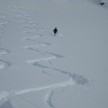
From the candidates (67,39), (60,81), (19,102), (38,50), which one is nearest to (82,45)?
(67,39)

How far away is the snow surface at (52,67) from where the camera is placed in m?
2.20

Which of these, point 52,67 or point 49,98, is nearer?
point 49,98

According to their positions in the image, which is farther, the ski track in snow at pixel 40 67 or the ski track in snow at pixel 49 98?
the ski track in snow at pixel 40 67

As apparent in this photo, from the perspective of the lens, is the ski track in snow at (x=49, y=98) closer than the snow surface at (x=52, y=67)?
Yes

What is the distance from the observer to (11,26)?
5.12 meters

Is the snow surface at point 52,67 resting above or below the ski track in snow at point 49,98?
above

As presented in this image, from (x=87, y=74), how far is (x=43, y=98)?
79 cm

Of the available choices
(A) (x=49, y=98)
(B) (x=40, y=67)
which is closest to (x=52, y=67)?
(B) (x=40, y=67)

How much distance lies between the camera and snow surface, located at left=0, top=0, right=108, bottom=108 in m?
2.20

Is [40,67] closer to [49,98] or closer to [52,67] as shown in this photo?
[52,67]

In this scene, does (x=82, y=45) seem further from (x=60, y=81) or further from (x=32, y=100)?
(x=32, y=100)

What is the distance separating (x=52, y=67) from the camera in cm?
295

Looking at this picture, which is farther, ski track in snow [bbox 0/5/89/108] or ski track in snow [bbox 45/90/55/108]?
ski track in snow [bbox 0/5/89/108]

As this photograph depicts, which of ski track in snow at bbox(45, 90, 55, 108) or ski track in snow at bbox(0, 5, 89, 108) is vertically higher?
ski track in snow at bbox(0, 5, 89, 108)
